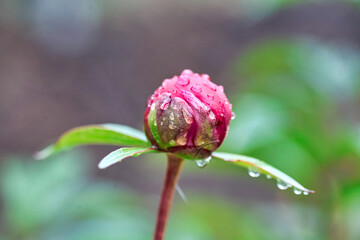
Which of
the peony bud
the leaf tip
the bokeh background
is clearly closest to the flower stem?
the peony bud

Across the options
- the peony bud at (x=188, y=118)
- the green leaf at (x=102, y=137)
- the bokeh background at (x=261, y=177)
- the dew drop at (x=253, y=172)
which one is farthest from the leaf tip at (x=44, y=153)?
the bokeh background at (x=261, y=177)

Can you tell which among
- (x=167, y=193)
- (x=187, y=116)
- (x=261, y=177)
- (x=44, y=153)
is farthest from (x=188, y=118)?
(x=261, y=177)

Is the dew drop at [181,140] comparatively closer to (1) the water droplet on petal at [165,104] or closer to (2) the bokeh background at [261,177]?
(1) the water droplet on petal at [165,104]

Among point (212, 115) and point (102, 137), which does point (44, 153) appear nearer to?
point (102, 137)

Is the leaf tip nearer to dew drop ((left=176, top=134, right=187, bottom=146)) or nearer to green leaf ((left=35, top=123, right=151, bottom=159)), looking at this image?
green leaf ((left=35, top=123, right=151, bottom=159))

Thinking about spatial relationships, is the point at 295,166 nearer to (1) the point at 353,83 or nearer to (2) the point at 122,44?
(1) the point at 353,83

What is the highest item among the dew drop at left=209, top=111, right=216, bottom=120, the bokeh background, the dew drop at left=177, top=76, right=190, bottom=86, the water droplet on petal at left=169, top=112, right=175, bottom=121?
the bokeh background
